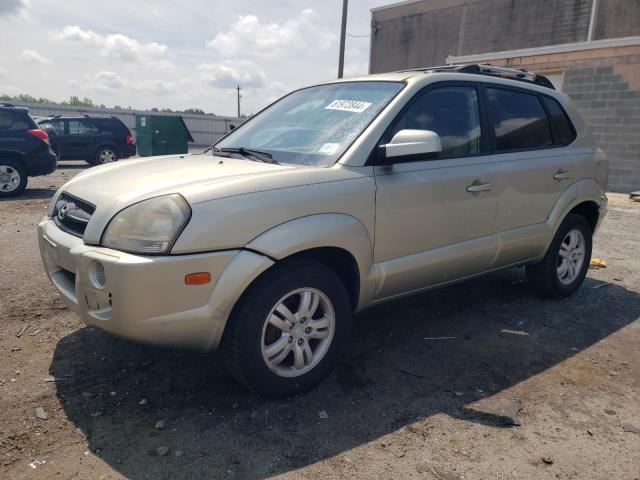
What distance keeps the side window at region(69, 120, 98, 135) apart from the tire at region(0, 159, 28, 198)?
7003 mm

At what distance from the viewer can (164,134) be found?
18328 mm

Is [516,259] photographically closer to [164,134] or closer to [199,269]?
[199,269]

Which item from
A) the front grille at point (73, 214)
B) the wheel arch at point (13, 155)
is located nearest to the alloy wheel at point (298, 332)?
the front grille at point (73, 214)

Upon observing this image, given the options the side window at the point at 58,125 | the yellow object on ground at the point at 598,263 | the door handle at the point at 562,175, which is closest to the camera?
the door handle at the point at 562,175

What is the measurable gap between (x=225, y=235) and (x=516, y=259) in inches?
101

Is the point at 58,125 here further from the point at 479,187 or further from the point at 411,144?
the point at 411,144

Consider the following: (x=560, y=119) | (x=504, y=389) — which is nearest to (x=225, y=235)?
(x=504, y=389)

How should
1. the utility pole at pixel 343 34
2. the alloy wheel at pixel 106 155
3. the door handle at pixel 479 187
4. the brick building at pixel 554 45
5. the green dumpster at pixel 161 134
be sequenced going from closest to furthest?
the door handle at pixel 479 187 → the brick building at pixel 554 45 → the alloy wheel at pixel 106 155 → the green dumpster at pixel 161 134 → the utility pole at pixel 343 34

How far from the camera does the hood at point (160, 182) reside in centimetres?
246

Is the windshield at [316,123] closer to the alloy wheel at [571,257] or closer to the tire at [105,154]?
the alloy wheel at [571,257]

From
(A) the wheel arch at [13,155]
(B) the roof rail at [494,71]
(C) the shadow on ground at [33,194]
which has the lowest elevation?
(C) the shadow on ground at [33,194]

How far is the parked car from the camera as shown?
2354 millimetres

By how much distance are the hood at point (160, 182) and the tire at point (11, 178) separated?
749cm

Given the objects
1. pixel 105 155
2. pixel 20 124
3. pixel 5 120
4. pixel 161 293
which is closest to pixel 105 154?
pixel 105 155
